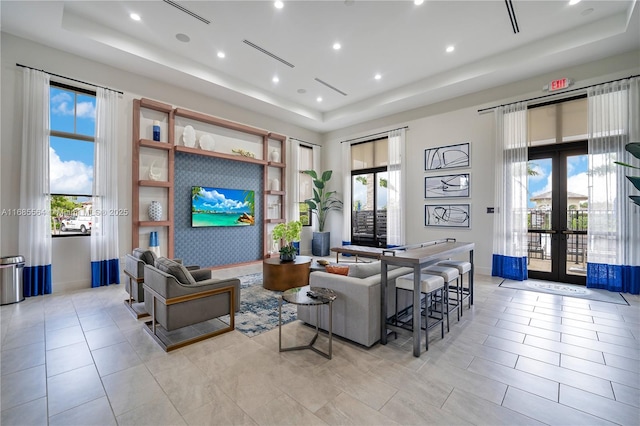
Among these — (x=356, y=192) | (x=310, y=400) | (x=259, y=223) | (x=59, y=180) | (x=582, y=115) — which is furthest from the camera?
(x=356, y=192)

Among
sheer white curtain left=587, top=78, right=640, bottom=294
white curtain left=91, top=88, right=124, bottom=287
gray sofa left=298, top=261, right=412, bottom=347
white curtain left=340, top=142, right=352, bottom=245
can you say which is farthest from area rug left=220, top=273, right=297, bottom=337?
sheer white curtain left=587, top=78, right=640, bottom=294

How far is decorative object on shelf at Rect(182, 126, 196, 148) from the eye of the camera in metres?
5.86

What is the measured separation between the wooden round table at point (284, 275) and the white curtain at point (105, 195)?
276 centimetres

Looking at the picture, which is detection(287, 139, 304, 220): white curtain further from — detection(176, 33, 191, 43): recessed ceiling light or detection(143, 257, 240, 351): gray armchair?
detection(143, 257, 240, 351): gray armchair

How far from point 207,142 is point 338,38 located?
11.4ft

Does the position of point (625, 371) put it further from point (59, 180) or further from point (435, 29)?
point (59, 180)

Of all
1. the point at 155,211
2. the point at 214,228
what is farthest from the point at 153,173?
the point at 214,228

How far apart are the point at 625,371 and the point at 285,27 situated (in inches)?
221

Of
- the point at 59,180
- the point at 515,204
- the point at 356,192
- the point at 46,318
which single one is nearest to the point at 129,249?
the point at 59,180

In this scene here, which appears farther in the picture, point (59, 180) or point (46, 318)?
point (59, 180)

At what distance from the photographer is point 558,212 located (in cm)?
516

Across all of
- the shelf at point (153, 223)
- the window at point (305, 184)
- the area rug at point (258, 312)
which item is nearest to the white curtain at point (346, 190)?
the window at point (305, 184)

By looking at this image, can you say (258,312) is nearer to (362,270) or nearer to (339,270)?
(339,270)

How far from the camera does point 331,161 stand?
884 centimetres
